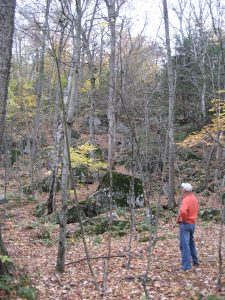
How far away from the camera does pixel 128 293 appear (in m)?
5.73

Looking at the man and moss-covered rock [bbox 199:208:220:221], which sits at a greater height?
the man

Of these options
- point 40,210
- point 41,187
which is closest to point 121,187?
point 40,210

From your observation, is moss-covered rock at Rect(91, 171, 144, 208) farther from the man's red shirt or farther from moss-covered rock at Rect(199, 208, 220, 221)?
the man's red shirt

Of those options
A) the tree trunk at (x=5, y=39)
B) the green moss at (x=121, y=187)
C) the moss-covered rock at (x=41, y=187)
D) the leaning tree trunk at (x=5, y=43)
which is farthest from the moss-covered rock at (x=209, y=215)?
the tree trunk at (x=5, y=39)

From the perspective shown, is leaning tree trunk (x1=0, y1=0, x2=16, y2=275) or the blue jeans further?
the blue jeans

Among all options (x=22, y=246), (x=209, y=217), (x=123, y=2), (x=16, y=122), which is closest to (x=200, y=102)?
(x=123, y=2)

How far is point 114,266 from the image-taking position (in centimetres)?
721

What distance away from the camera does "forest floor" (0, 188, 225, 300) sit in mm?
5645

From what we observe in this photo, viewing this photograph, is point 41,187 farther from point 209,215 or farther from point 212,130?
point 212,130

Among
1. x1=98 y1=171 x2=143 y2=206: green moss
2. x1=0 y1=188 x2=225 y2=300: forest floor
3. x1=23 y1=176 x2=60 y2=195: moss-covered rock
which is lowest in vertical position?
x1=0 y1=188 x2=225 y2=300: forest floor

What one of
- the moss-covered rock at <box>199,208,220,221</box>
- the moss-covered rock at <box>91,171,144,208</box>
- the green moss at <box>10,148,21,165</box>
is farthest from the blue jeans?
the green moss at <box>10,148,21,165</box>

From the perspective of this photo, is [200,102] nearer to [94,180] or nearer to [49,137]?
[94,180]

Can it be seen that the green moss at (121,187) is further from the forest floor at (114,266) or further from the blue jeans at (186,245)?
the blue jeans at (186,245)

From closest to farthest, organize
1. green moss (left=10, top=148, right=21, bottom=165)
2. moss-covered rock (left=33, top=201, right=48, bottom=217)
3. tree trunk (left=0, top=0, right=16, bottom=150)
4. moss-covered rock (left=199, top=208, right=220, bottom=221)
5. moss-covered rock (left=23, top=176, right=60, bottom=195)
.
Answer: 1. tree trunk (left=0, top=0, right=16, bottom=150)
2. moss-covered rock (left=199, top=208, right=220, bottom=221)
3. moss-covered rock (left=33, top=201, right=48, bottom=217)
4. moss-covered rock (left=23, top=176, right=60, bottom=195)
5. green moss (left=10, top=148, right=21, bottom=165)
